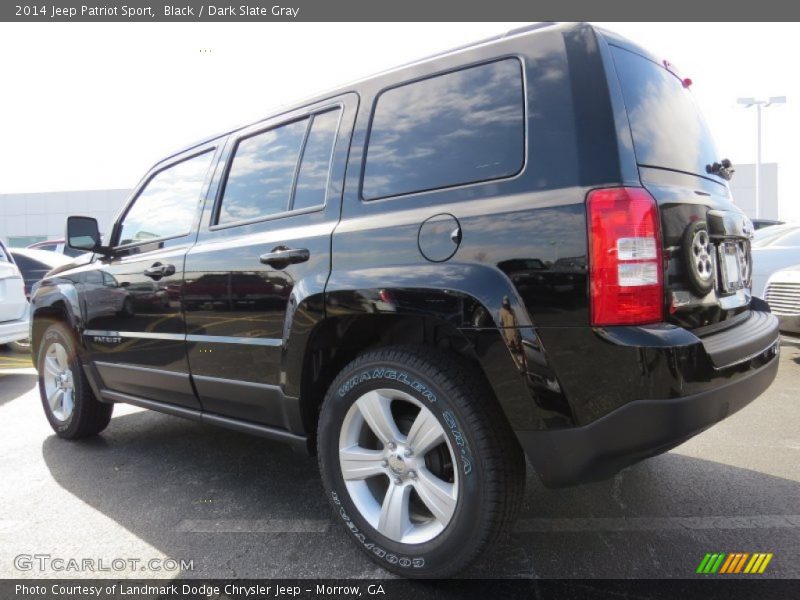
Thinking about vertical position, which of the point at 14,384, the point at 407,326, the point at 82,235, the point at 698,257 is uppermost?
the point at 82,235

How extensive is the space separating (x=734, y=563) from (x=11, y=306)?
7291mm

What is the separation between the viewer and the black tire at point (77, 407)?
3.89 meters

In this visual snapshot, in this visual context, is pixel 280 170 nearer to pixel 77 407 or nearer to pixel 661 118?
pixel 661 118

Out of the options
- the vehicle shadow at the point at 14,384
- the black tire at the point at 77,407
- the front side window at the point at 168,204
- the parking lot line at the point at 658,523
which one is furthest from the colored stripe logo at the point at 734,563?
the vehicle shadow at the point at 14,384

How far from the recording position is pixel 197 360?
9.61ft

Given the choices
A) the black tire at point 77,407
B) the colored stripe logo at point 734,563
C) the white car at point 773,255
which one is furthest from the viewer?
the white car at point 773,255

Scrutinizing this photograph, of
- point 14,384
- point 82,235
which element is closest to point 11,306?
point 14,384

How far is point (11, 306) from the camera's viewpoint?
6543mm

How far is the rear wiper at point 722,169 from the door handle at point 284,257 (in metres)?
1.70

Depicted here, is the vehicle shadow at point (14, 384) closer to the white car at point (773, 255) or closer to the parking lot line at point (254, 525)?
the parking lot line at point (254, 525)

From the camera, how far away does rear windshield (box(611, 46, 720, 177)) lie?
6.30ft

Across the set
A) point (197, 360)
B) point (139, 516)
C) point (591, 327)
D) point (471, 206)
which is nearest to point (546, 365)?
point (591, 327)

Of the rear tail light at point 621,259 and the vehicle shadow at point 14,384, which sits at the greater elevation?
the rear tail light at point 621,259

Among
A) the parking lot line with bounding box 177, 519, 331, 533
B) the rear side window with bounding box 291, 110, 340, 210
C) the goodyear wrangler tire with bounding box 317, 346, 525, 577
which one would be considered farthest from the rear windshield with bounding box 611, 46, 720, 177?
the parking lot line with bounding box 177, 519, 331, 533
